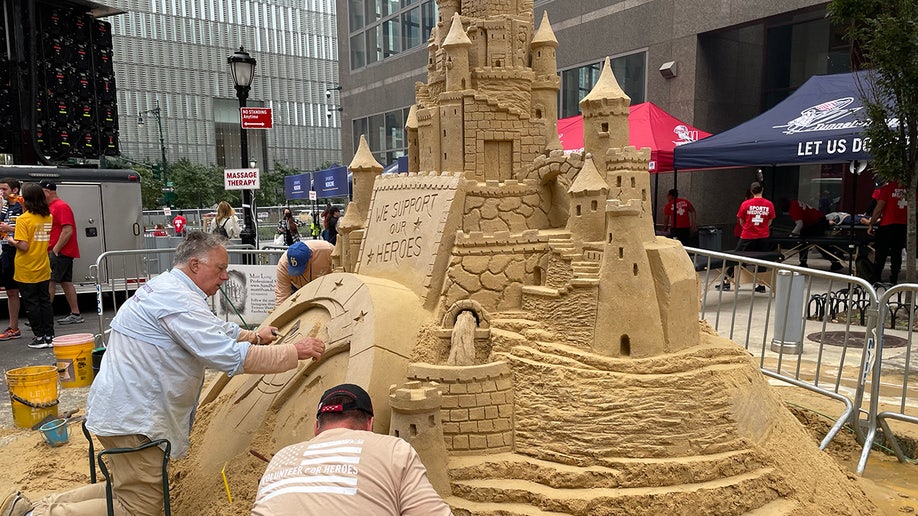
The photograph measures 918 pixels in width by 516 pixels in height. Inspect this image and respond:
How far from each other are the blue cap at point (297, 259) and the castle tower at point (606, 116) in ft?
11.7

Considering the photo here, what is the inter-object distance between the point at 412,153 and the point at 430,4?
17.6 m

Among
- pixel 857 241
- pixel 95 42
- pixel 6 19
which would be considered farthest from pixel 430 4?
pixel 857 241

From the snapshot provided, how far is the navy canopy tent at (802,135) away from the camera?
1009cm

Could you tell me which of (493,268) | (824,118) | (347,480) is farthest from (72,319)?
(824,118)

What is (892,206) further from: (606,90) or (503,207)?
(503,207)

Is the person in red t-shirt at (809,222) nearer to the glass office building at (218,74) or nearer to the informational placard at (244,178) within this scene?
the informational placard at (244,178)

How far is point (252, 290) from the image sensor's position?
31.0 ft

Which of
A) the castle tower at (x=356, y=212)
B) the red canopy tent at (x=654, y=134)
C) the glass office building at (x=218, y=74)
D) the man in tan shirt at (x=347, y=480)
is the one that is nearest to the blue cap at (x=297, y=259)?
the castle tower at (x=356, y=212)

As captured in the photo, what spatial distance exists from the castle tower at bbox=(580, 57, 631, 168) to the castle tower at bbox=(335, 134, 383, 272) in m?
2.56

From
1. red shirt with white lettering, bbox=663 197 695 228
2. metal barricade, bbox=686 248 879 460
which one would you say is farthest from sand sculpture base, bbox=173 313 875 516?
red shirt with white lettering, bbox=663 197 695 228

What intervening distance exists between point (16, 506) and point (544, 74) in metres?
5.55

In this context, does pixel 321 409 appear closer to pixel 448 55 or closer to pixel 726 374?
pixel 726 374

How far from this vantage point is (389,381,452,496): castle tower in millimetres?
4043

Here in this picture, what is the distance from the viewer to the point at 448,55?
18.7ft
